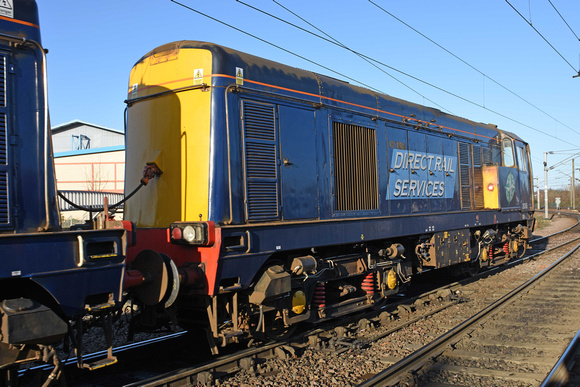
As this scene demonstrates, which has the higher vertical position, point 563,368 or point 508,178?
point 508,178

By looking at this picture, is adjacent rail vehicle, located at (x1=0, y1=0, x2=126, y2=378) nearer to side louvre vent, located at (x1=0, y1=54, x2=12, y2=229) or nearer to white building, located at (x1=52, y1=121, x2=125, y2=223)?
side louvre vent, located at (x1=0, y1=54, x2=12, y2=229)

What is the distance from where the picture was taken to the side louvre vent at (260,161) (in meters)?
6.25

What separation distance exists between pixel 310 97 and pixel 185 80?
77.7 inches

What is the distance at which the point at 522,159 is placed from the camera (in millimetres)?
15000

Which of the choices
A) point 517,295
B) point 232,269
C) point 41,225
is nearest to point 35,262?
point 41,225

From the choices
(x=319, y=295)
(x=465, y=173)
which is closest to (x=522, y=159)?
(x=465, y=173)

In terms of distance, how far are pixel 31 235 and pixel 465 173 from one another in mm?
10232

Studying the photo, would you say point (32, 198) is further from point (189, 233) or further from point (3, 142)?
point (189, 233)

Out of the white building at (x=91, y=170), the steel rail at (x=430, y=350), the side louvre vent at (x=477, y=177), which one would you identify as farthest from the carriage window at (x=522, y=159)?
the white building at (x=91, y=170)

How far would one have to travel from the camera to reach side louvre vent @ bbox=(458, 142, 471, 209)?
11618 mm

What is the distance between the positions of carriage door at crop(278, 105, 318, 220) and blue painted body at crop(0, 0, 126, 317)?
9.75 feet

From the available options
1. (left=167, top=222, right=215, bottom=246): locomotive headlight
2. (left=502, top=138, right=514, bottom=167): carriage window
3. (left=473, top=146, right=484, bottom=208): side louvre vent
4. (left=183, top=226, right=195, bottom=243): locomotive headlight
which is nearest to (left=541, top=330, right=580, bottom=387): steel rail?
(left=167, top=222, right=215, bottom=246): locomotive headlight

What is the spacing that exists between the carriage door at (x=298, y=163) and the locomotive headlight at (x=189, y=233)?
145 cm

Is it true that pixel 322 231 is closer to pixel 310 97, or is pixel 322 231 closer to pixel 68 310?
pixel 310 97
